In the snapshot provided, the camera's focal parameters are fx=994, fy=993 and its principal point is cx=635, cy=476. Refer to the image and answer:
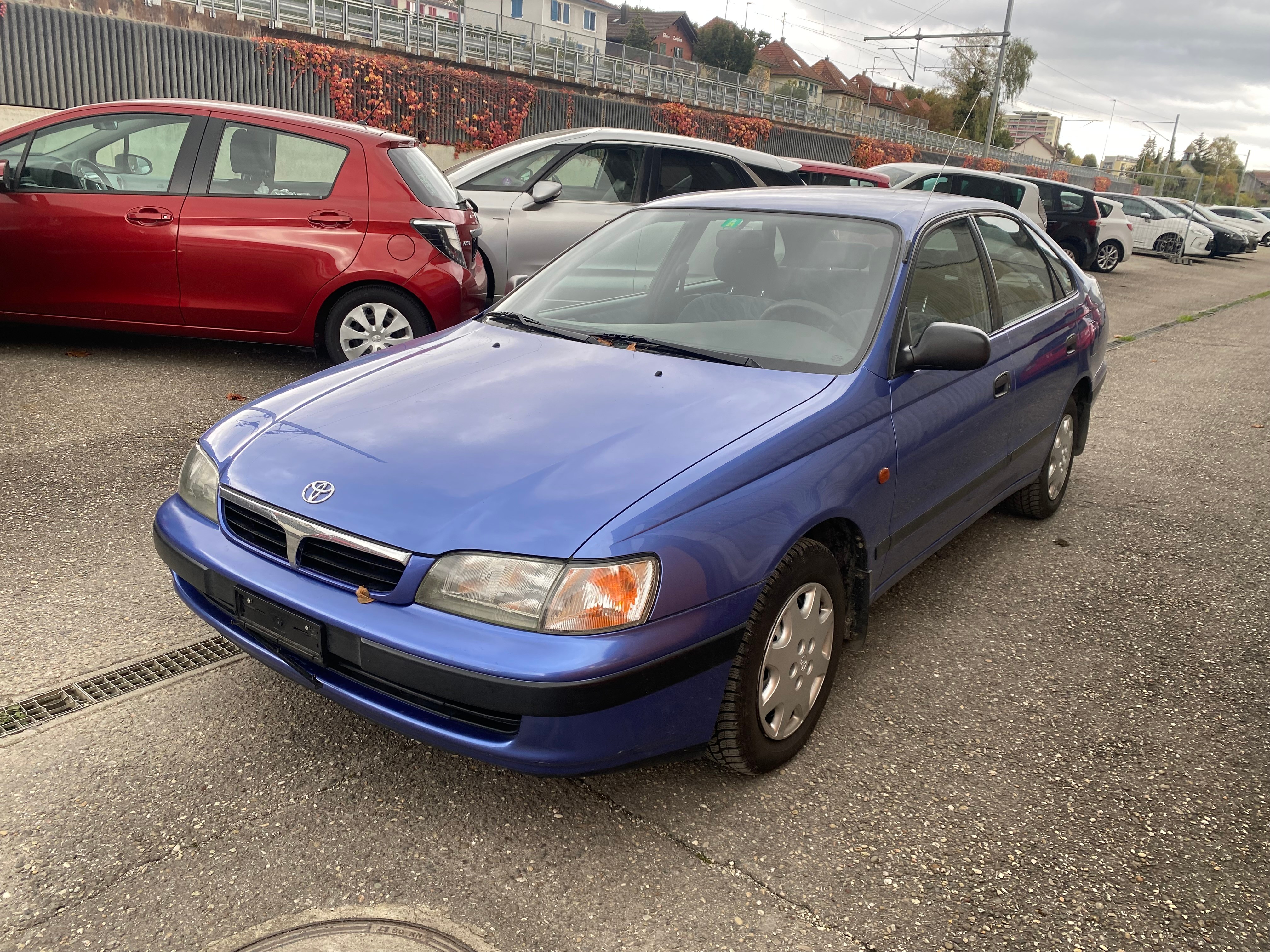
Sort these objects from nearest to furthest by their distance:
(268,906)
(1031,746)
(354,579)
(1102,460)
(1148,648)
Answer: (268,906), (354,579), (1031,746), (1148,648), (1102,460)

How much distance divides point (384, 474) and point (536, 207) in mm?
5761

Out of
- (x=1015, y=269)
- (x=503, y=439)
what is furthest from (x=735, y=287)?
(x=1015, y=269)

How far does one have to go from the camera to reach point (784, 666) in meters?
2.65

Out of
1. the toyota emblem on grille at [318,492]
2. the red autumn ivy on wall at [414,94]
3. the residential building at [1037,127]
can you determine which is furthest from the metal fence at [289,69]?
the residential building at [1037,127]

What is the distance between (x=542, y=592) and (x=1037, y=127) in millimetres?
134343

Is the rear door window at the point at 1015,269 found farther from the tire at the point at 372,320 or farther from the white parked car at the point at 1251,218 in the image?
the white parked car at the point at 1251,218

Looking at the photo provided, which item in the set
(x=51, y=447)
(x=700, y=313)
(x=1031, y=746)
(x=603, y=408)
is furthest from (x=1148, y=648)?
(x=51, y=447)

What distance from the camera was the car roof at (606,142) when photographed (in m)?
8.04

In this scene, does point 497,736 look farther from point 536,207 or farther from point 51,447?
point 536,207

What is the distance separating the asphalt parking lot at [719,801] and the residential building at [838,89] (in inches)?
3869

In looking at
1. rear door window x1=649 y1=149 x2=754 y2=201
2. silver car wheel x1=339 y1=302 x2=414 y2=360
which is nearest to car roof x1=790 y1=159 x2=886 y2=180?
rear door window x1=649 y1=149 x2=754 y2=201

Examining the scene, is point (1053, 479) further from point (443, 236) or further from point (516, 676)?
point (443, 236)

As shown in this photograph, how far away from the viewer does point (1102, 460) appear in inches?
241

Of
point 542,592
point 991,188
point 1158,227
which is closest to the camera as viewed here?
point 542,592
